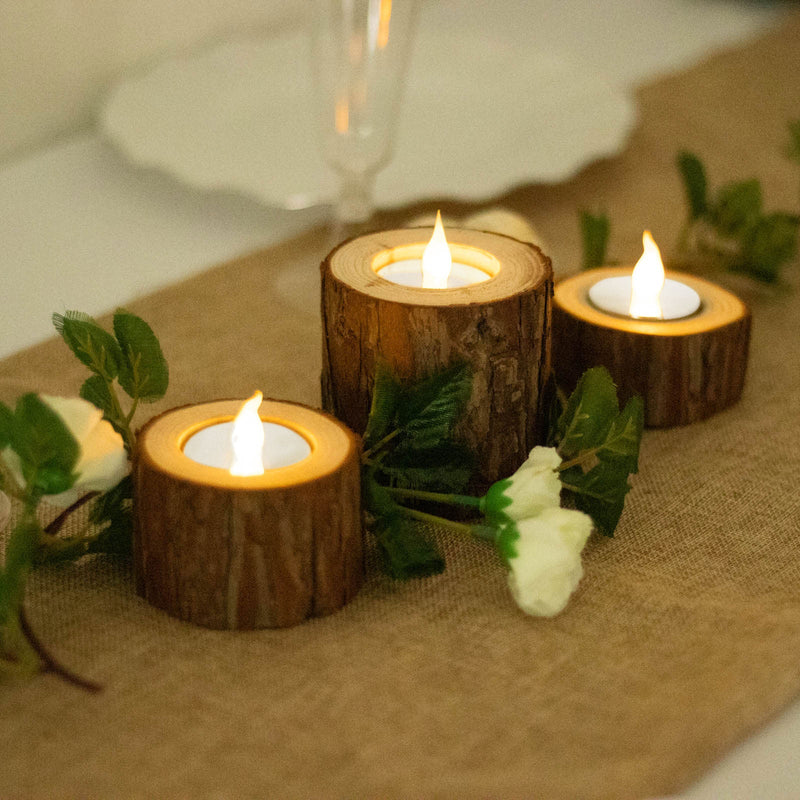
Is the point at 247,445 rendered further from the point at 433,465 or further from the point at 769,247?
the point at 769,247

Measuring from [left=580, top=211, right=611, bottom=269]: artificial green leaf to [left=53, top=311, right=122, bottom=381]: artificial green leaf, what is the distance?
1.13 ft

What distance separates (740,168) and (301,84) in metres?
0.42

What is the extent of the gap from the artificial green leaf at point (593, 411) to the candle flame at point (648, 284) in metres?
0.14

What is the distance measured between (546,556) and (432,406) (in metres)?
0.09

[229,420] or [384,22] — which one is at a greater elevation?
[384,22]

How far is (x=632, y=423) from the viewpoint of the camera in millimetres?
509

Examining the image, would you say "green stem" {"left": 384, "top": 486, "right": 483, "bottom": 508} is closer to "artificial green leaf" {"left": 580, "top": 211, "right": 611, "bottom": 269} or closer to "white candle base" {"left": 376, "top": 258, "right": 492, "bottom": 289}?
"white candle base" {"left": 376, "top": 258, "right": 492, "bottom": 289}

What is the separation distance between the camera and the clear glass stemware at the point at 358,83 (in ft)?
2.55

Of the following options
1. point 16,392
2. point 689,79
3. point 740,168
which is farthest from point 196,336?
point 689,79

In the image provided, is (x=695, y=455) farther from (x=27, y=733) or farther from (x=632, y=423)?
(x=27, y=733)

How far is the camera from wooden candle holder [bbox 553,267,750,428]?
0.63 meters

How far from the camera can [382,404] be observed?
507 millimetres

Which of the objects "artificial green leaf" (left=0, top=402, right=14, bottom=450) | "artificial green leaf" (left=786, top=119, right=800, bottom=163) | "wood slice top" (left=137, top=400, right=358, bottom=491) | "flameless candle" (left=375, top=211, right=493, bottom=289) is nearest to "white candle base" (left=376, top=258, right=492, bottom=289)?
"flameless candle" (left=375, top=211, right=493, bottom=289)

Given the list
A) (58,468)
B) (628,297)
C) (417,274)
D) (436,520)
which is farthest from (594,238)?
(58,468)
